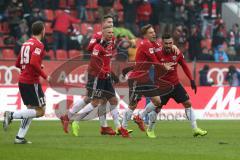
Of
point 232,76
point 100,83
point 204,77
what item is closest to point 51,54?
point 204,77

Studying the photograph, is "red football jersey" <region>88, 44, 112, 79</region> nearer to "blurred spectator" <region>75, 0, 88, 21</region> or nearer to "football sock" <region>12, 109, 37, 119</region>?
"football sock" <region>12, 109, 37, 119</region>

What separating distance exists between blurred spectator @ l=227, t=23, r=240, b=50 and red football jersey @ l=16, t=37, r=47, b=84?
1748cm

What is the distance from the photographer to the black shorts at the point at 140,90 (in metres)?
17.8

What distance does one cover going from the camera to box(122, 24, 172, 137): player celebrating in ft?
55.8

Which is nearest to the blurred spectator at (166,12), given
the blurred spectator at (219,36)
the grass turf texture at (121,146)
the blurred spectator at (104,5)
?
the blurred spectator at (219,36)

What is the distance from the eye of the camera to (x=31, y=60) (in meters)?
14.9

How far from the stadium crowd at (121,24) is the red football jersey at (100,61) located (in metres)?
9.26

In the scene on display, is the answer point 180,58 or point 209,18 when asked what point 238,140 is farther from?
point 209,18

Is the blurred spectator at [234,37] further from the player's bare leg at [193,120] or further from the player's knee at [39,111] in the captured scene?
the player's knee at [39,111]

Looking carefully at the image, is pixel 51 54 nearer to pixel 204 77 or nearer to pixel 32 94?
pixel 204 77

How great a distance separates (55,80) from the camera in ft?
63.7

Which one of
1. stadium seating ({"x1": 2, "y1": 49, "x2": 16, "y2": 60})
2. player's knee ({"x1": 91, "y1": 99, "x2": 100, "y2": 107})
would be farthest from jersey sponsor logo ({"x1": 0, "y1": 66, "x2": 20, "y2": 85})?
player's knee ({"x1": 91, "y1": 99, "x2": 100, "y2": 107})

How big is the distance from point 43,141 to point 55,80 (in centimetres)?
390

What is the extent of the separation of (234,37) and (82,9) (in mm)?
5951
